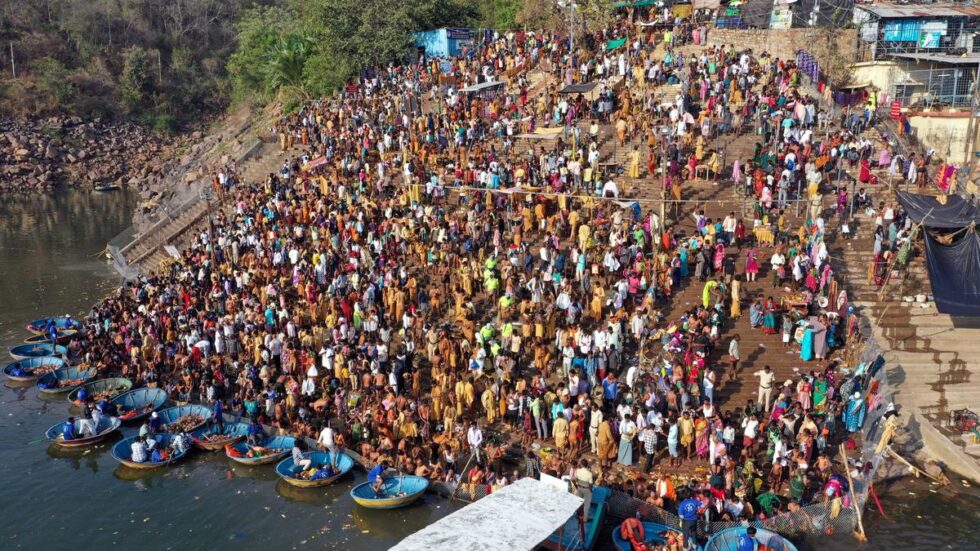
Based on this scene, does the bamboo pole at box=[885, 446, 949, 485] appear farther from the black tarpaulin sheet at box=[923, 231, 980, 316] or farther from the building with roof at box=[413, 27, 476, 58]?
the building with roof at box=[413, 27, 476, 58]

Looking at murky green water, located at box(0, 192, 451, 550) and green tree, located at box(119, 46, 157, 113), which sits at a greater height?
green tree, located at box(119, 46, 157, 113)

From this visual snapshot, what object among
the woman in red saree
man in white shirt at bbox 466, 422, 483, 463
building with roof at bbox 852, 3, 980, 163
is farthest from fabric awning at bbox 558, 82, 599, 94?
man in white shirt at bbox 466, 422, 483, 463

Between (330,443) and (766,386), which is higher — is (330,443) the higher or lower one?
the lower one

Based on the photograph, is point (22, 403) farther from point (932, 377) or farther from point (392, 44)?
point (392, 44)

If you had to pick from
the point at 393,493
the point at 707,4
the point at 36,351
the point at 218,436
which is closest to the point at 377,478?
the point at 393,493

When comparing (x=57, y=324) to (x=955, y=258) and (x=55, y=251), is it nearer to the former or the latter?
(x=55, y=251)
